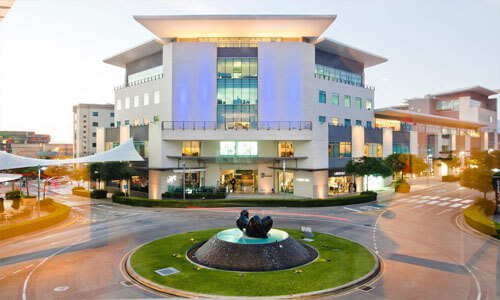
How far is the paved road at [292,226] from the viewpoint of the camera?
52.8ft

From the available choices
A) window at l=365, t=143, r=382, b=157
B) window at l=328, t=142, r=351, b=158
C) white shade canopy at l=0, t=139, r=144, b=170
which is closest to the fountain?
white shade canopy at l=0, t=139, r=144, b=170

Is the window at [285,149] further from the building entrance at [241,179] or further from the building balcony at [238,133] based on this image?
the building entrance at [241,179]

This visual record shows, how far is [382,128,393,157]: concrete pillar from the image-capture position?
62.8 metres

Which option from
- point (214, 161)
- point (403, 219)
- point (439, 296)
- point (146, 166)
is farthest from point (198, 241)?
point (146, 166)

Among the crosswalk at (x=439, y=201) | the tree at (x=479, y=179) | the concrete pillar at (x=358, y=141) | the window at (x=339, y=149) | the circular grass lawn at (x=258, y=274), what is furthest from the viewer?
the concrete pillar at (x=358, y=141)

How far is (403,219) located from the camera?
3381cm

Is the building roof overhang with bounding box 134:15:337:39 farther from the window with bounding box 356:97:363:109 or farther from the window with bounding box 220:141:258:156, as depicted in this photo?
the window with bounding box 220:141:258:156

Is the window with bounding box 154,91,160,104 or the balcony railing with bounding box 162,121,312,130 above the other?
the window with bounding box 154,91,160,104

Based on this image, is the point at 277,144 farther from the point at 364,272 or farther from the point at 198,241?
the point at 364,272

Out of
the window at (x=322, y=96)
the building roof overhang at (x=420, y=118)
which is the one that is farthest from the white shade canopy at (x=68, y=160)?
the building roof overhang at (x=420, y=118)

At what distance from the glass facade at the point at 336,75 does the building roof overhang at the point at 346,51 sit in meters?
3.03

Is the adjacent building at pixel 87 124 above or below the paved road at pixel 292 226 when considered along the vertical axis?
above

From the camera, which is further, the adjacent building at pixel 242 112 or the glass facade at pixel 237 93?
the glass facade at pixel 237 93

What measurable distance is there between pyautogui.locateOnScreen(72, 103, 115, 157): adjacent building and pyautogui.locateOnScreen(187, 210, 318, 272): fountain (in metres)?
111
